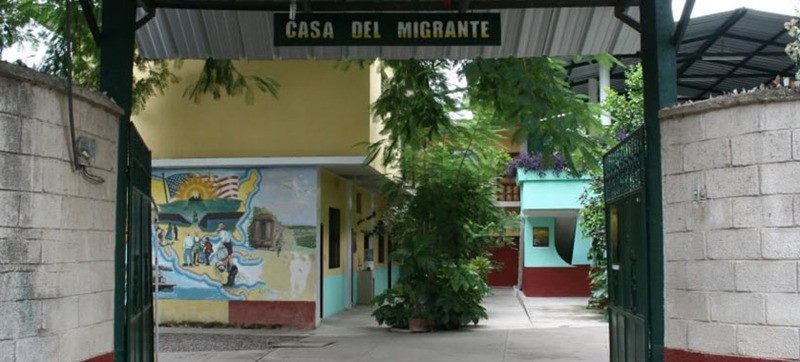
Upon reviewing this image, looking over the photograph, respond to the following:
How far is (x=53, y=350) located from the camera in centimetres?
513

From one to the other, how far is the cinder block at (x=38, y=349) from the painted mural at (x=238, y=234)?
39.5 feet

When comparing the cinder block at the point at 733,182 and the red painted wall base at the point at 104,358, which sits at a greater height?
the cinder block at the point at 733,182

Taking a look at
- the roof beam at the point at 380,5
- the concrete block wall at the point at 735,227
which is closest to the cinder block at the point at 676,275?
the concrete block wall at the point at 735,227

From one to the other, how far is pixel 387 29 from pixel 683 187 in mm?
3021

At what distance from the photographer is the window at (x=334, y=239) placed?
19.3m

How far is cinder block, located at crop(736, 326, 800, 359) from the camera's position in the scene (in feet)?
18.3

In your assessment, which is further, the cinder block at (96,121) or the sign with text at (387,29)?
the sign with text at (387,29)

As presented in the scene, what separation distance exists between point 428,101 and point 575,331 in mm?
6001

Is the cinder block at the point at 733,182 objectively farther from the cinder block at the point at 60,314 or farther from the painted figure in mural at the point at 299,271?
the painted figure in mural at the point at 299,271

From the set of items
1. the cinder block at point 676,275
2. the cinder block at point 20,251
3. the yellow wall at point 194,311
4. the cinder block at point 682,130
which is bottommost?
the yellow wall at point 194,311

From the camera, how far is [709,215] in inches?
239

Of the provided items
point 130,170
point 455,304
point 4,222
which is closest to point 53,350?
point 4,222

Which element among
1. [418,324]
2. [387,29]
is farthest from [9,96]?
[418,324]

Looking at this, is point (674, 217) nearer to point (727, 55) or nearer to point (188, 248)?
point (188, 248)
